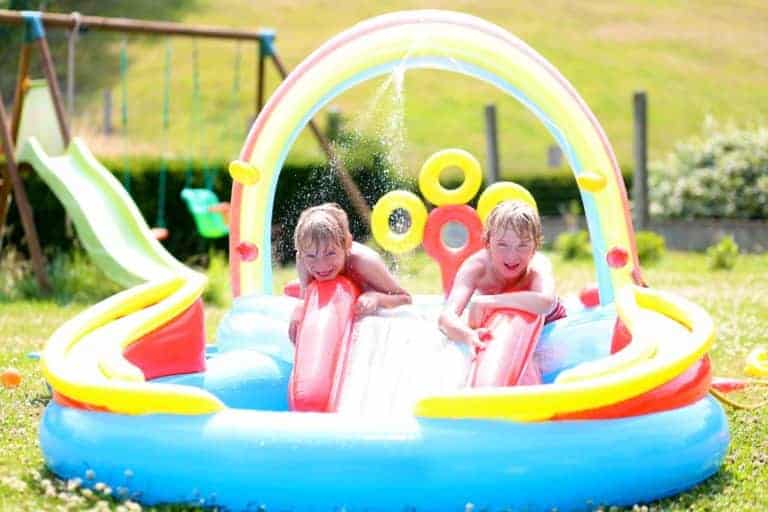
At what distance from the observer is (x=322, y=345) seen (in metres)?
5.05

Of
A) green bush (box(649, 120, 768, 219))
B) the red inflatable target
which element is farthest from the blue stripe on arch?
green bush (box(649, 120, 768, 219))

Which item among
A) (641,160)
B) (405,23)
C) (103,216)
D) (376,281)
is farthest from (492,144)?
(376,281)

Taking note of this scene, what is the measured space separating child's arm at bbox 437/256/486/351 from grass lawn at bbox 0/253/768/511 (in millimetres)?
1054

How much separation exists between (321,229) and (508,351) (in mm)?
892

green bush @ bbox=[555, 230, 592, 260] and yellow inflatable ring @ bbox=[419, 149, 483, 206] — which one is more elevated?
yellow inflatable ring @ bbox=[419, 149, 483, 206]

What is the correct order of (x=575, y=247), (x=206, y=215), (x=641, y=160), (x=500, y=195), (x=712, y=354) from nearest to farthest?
(x=500, y=195), (x=712, y=354), (x=206, y=215), (x=575, y=247), (x=641, y=160)

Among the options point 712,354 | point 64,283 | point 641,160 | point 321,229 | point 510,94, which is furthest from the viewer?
point 641,160

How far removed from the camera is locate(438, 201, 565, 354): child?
5031 millimetres

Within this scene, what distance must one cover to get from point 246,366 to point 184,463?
4.37ft

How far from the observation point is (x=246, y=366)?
17.4 ft

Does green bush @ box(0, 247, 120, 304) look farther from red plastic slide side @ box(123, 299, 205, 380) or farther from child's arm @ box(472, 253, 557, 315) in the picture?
child's arm @ box(472, 253, 557, 315)

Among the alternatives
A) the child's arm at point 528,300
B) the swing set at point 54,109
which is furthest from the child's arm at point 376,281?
the swing set at point 54,109

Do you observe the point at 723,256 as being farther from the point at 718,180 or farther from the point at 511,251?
the point at 511,251

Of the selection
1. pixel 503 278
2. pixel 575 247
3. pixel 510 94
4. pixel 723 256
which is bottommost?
pixel 575 247
